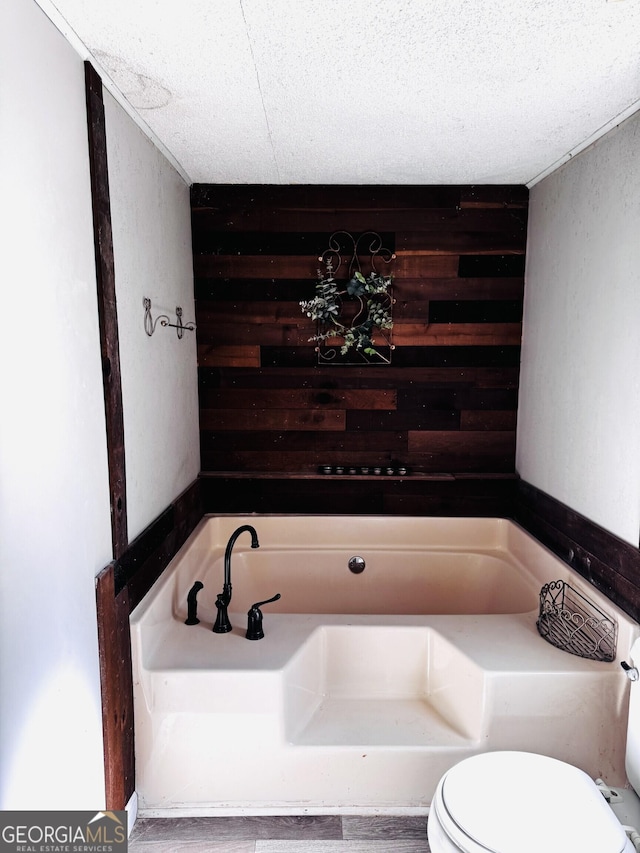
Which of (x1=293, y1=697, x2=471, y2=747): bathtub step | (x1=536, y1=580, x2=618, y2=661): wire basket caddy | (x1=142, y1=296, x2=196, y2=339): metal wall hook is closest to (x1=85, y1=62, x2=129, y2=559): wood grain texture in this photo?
(x1=142, y1=296, x2=196, y2=339): metal wall hook

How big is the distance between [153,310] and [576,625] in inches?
78.0

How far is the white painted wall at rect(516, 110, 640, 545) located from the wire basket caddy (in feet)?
Answer: 1.01

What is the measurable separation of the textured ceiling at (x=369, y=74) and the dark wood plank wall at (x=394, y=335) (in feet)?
1.32

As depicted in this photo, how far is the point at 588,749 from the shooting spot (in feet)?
6.08

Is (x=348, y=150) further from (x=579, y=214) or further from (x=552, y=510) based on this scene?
(x=552, y=510)

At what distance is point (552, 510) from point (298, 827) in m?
1.57

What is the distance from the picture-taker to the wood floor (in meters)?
1.75

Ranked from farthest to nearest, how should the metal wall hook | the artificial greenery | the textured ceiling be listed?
the artificial greenery → the metal wall hook → the textured ceiling

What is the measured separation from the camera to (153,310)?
7.18 feet

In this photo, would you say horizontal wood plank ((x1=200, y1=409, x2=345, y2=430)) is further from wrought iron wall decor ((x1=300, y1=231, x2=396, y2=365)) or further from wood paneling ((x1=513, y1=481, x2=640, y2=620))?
wood paneling ((x1=513, y1=481, x2=640, y2=620))

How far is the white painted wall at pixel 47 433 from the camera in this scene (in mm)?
1171

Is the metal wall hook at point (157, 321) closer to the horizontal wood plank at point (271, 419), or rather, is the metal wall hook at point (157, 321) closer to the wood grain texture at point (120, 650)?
the horizontal wood plank at point (271, 419)

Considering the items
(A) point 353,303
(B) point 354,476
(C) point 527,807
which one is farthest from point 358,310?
(C) point 527,807

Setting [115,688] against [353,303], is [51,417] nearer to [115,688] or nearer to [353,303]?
[115,688]
